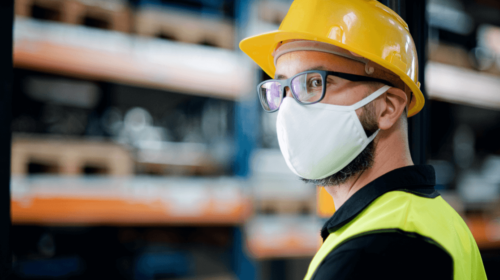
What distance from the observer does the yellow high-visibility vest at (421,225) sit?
2.53 ft

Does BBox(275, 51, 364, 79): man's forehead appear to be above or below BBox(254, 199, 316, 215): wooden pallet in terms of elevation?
above

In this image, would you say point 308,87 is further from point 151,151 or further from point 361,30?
point 151,151

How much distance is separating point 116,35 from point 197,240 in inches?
83.8

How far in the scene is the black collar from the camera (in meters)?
0.93

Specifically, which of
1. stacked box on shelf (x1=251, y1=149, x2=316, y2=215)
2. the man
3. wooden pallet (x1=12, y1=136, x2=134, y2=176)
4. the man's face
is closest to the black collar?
the man

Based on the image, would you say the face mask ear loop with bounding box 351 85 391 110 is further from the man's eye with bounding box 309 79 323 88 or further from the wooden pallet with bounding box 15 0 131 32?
the wooden pallet with bounding box 15 0 131 32

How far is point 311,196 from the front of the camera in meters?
4.03

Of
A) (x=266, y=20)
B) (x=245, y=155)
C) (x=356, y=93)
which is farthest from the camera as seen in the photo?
(x=266, y=20)

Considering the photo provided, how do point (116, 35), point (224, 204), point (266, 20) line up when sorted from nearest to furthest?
1. point (116, 35)
2. point (224, 204)
3. point (266, 20)

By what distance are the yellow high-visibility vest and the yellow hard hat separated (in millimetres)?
376

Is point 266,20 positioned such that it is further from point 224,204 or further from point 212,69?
point 224,204

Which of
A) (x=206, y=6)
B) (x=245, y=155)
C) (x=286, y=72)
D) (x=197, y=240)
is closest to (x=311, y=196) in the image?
(x=245, y=155)

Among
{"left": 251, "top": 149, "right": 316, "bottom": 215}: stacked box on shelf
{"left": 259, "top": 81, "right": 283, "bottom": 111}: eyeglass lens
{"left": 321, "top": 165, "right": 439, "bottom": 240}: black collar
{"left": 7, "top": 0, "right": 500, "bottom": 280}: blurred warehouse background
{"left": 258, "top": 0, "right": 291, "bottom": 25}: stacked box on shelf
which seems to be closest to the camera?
{"left": 321, "top": 165, "right": 439, "bottom": 240}: black collar

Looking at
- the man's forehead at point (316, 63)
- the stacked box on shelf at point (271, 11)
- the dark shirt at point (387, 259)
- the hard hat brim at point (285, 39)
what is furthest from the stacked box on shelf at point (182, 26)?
the dark shirt at point (387, 259)
